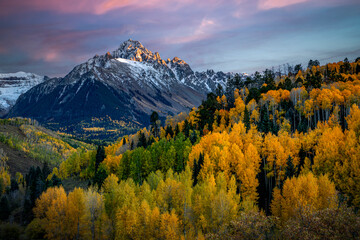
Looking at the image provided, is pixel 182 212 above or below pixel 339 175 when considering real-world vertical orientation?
below

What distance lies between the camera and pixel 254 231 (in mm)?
29906

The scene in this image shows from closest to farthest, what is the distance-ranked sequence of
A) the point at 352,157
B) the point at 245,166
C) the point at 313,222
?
1. the point at 313,222
2. the point at 352,157
3. the point at 245,166

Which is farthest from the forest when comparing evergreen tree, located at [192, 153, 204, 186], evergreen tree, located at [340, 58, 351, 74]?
evergreen tree, located at [340, 58, 351, 74]

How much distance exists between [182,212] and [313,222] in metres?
35.8

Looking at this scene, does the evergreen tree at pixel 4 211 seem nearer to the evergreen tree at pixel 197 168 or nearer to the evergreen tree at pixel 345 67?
the evergreen tree at pixel 197 168

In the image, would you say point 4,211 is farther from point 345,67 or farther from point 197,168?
point 345,67

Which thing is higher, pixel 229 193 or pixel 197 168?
pixel 197 168

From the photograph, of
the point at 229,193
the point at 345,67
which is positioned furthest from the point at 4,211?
the point at 345,67

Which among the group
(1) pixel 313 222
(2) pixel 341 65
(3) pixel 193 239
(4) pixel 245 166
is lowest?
(3) pixel 193 239

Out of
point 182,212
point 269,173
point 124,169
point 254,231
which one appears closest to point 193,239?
point 182,212

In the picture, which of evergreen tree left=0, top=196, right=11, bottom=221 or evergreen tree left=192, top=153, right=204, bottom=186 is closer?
evergreen tree left=192, top=153, right=204, bottom=186

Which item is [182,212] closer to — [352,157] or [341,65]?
[352,157]

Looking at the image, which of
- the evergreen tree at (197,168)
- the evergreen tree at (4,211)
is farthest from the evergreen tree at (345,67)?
the evergreen tree at (4,211)

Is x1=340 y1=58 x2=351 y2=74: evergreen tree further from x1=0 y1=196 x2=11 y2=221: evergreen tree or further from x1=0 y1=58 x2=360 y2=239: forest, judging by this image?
x1=0 y1=196 x2=11 y2=221: evergreen tree
